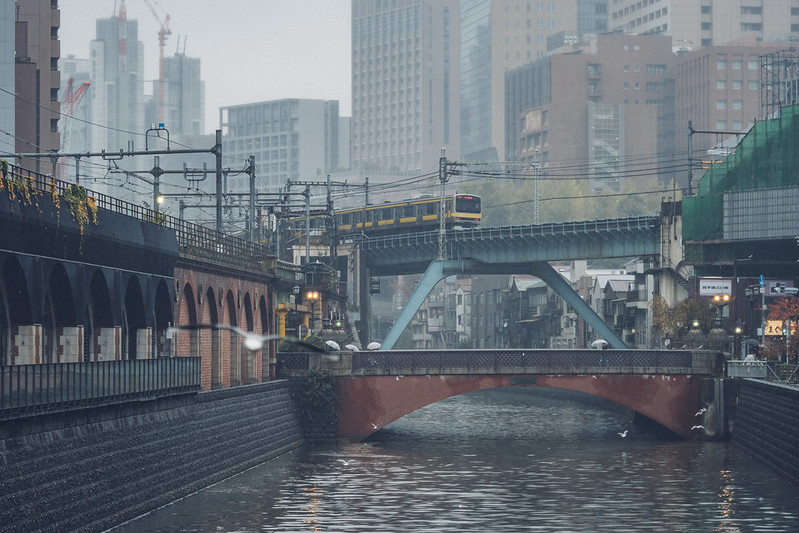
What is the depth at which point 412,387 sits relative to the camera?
76.8 meters

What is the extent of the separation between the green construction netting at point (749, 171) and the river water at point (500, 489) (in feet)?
92.4

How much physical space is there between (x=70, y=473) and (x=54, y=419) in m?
1.81

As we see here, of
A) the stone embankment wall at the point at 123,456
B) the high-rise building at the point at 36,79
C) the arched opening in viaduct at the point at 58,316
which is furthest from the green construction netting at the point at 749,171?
the arched opening in viaduct at the point at 58,316

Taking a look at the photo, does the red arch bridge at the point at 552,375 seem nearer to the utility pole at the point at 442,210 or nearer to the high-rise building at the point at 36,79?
the utility pole at the point at 442,210

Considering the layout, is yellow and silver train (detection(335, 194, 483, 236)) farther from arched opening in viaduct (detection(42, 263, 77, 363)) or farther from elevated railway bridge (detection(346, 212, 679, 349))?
arched opening in viaduct (detection(42, 263, 77, 363))

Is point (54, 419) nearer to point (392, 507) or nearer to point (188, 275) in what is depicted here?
point (392, 507)

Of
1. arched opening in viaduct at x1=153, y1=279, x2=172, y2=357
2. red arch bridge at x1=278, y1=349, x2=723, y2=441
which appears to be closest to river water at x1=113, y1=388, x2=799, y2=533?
red arch bridge at x1=278, y1=349, x2=723, y2=441

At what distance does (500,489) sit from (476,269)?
73.2 meters

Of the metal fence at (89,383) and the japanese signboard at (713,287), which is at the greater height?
the japanese signboard at (713,287)

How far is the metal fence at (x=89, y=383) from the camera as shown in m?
34.6

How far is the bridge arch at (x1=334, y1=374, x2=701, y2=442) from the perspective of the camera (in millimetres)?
76375

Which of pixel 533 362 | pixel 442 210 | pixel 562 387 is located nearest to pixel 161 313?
pixel 533 362

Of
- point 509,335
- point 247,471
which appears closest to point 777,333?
point 247,471

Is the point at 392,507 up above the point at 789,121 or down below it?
below
